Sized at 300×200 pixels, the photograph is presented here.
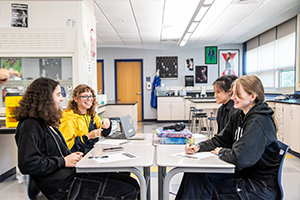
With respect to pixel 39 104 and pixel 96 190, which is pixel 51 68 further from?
pixel 96 190

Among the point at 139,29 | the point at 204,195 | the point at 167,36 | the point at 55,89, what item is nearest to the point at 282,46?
the point at 167,36

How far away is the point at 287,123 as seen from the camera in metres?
4.31

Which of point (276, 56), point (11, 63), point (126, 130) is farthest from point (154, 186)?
point (276, 56)

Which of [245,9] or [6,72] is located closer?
[6,72]

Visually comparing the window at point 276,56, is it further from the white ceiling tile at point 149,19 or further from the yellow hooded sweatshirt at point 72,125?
the yellow hooded sweatshirt at point 72,125

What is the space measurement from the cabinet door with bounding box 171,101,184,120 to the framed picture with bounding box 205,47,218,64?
1.95 metres

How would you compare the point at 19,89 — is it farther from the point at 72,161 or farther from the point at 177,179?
the point at 177,179

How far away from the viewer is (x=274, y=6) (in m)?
4.60

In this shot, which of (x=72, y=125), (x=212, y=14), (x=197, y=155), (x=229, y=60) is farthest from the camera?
(x=229, y=60)

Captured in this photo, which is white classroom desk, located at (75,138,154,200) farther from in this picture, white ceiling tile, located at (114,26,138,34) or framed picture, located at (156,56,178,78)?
framed picture, located at (156,56,178,78)

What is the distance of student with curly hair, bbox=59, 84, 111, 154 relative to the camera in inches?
86.6

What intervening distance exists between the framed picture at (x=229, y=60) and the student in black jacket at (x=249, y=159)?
7.26 m

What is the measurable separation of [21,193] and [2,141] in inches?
33.3

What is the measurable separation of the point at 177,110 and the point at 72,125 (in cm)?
623
